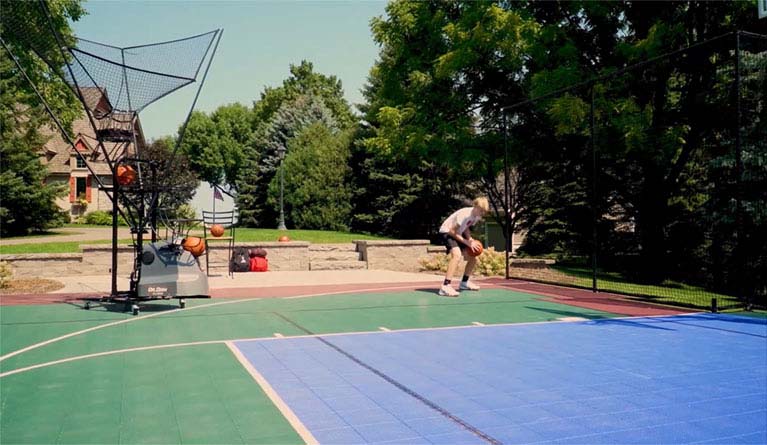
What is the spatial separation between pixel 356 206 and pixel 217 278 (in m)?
17.2

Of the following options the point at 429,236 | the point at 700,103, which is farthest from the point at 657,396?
the point at 429,236

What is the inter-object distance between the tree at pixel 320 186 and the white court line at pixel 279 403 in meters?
25.4

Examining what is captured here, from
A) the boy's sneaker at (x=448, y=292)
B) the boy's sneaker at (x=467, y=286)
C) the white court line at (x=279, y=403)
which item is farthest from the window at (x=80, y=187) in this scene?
the white court line at (x=279, y=403)

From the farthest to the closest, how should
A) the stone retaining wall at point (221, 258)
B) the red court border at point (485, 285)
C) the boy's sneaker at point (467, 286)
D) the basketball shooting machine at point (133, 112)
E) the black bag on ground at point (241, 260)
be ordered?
the black bag on ground at point (241, 260)
the stone retaining wall at point (221, 258)
the boy's sneaker at point (467, 286)
the red court border at point (485, 285)
the basketball shooting machine at point (133, 112)

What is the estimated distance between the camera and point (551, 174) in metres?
23.3

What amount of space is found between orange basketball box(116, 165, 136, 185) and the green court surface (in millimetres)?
1936

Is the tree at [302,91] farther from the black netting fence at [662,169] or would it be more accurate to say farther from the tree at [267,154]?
the black netting fence at [662,169]

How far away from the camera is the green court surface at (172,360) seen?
4141mm

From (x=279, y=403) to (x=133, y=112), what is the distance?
22.0 ft

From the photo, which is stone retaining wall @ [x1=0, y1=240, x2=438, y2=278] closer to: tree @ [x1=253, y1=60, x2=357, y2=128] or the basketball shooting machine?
the basketball shooting machine

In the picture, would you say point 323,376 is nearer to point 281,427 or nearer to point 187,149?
point 281,427

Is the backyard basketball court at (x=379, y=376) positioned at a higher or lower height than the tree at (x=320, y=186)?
lower

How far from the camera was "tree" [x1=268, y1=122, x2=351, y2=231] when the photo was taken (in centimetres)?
3181

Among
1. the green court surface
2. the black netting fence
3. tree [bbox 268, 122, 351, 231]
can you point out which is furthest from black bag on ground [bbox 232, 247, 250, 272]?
tree [bbox 268, 122, 351, 231]
